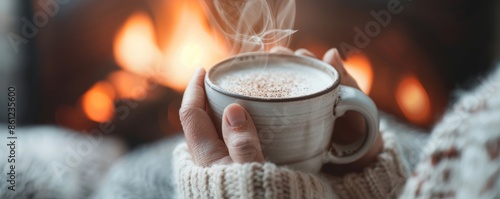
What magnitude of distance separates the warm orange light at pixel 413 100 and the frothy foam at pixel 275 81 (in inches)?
27.6

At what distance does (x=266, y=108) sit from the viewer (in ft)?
1.87

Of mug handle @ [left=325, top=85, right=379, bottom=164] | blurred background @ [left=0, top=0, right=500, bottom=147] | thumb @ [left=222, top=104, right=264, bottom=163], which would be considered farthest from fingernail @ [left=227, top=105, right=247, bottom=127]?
blurred background @ [left=0, top=0, right=500, bottom=147]

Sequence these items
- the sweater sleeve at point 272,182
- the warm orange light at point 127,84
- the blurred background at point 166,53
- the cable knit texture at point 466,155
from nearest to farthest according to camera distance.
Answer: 1. the cable knit texture at point 466,155
2. the sweater sleeve at point 272,182
3. the blurred background at point 166,53
4. the warm orange light at point 127,84

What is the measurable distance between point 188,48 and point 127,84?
18 centimetres

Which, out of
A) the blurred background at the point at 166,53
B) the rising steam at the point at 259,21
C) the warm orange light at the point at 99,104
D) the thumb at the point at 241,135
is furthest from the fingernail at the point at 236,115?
the warm orange light at the point at 99,104

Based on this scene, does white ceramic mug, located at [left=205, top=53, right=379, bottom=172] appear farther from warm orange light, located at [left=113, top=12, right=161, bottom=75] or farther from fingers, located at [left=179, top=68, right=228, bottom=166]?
warm orange light, located at [left=113, top=12, right=161, bottom=75]

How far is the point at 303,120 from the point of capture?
58 centimetres

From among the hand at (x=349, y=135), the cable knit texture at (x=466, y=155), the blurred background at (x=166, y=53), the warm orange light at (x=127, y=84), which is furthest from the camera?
the warm orange light at (x=127, y=84)

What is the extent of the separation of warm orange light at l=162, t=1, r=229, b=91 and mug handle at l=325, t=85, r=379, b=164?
0.66 m

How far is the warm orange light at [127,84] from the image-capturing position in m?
1.31

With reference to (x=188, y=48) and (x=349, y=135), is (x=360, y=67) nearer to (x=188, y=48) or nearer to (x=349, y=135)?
(x=188, y=48)

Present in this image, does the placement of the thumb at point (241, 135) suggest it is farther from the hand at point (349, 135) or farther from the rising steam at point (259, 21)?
the rising steam at point (259, 21)

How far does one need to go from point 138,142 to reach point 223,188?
809 millimetres

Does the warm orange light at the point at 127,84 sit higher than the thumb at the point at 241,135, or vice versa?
the thumb at the point at 241,135
